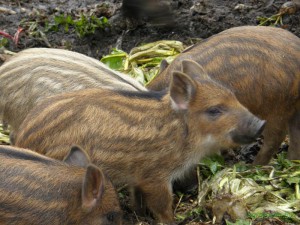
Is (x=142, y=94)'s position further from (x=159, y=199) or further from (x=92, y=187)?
(x=92, y=187)

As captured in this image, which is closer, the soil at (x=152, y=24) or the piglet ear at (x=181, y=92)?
the piglet ear at (x=181, y=92)

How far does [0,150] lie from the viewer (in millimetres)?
4605

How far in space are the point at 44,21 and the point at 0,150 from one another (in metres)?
3.70

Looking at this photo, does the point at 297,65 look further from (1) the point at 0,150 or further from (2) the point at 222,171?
(1) the point at 0,150

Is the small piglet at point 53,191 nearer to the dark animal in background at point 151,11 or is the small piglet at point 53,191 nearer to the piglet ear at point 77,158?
the piglet ear at point 77,158

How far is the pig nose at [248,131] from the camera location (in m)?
5.08

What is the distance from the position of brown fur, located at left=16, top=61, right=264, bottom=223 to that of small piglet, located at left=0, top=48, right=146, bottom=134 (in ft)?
2.10

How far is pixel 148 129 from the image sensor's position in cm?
509

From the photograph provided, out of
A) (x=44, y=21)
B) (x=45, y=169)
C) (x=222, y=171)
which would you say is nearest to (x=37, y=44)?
(x=44, y=21)

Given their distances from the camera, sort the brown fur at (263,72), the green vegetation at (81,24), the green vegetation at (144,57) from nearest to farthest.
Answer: the brown fur at (263,72) → the green vegetation at (144,57) → the green vegetation at (81,24)

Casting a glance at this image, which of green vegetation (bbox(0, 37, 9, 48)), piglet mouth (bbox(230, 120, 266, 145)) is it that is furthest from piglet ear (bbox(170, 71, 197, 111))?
green vegetation (bbox(0, 37, 9, 48))

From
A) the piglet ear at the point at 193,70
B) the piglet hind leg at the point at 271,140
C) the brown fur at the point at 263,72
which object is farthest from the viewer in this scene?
the piglet hind leg at the point at 271,140

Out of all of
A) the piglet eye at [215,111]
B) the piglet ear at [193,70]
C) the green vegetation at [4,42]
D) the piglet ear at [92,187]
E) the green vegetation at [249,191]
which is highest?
the piglet ear at [193,70]

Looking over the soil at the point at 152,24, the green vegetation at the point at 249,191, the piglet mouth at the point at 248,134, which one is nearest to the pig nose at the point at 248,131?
the piglet mouth at the point at 248,134
